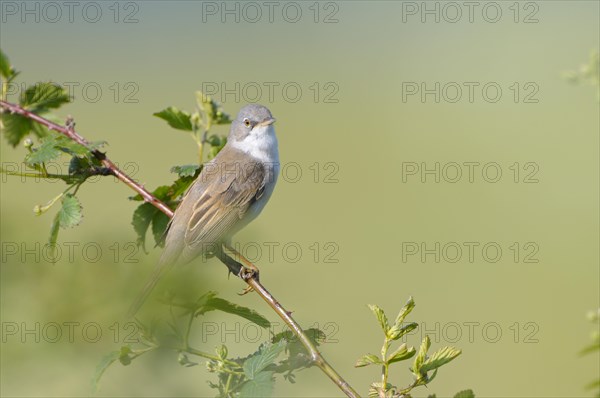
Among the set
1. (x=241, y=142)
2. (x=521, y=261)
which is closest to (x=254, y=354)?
(x=241, y=142)

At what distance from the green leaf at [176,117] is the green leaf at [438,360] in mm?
1477

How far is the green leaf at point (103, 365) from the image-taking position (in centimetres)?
129

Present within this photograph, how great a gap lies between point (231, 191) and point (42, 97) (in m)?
1.90

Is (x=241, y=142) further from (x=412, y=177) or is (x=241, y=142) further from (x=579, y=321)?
(x=412, y=177)

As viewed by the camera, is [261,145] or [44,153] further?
[261,145]

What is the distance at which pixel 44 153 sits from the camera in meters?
2.04

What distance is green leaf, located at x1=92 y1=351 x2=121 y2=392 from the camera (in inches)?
50.8

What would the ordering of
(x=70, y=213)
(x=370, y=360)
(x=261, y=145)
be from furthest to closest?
(x=261, y=145) < (x=70, y=213) < (x=370, y=360)

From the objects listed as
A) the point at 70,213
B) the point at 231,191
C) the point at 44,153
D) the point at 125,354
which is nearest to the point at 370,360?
the point at 125,354

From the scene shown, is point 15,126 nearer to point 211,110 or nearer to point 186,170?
point 186,170

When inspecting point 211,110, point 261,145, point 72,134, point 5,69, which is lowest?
point 72,134

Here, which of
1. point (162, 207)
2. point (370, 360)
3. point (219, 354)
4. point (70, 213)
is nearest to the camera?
point (370, 360)

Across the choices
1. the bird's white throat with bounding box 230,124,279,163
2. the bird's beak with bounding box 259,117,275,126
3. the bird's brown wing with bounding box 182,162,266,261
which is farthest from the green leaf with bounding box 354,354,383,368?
the bird's beak with bounding box 259,117,275,126

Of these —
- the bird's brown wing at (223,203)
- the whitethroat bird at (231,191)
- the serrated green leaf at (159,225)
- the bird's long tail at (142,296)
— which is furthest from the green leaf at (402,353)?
the bird's brown wing at (223,203)
